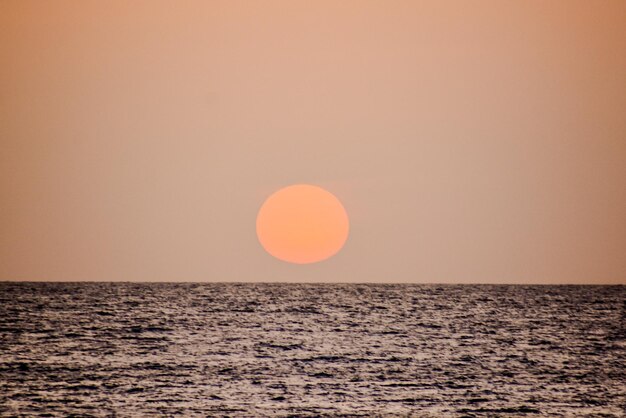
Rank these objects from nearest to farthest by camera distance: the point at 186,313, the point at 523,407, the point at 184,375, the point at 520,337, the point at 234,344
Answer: the point at 523,407, the point at 184,375, the point at 234,344, the point at 520,337, the point at 186,313

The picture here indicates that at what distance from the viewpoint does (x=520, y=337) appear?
63.6m

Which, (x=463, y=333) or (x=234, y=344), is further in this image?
(x=463, y=333)

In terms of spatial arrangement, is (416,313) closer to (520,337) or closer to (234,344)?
(520,337)

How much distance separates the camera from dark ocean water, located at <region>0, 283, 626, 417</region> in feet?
95.4

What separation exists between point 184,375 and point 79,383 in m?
5.18

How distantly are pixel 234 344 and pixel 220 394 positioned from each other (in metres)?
22.0

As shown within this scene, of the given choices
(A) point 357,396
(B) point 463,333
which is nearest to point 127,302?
(B) point 463,333

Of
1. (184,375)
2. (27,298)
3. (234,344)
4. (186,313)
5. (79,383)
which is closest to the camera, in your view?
(79,383)

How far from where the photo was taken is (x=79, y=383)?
1359 inches

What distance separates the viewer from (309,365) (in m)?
40.8

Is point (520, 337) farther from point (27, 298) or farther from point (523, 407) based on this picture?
point (27, 298)

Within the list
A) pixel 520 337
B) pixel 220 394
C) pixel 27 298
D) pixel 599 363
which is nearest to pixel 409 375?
pixel 220 394

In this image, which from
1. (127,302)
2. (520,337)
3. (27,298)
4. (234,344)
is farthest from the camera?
(27,298)

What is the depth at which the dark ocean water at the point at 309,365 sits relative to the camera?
29.1 m
